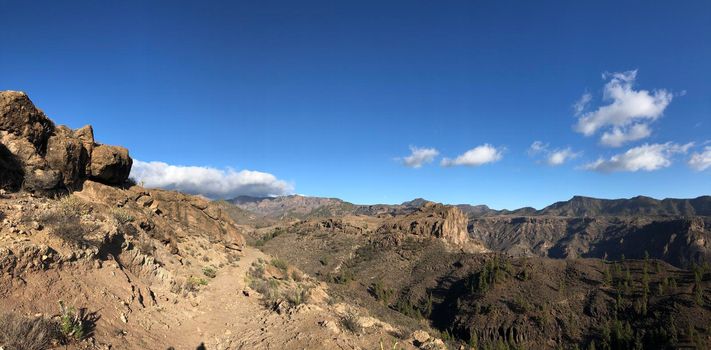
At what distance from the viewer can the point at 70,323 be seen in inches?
309

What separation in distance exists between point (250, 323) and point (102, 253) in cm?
544

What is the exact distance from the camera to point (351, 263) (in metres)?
87.1

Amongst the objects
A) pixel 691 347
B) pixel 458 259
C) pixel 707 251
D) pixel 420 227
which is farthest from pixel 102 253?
pixel 707 251

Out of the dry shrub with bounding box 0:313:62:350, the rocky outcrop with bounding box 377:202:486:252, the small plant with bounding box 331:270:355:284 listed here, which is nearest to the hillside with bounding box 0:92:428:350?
the dry shrub with bounding box 0:313:62:350

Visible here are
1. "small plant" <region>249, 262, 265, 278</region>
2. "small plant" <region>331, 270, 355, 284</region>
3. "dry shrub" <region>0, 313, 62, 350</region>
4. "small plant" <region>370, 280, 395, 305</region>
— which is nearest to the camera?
"dry shrub" <region>0, 313, 62, 350</region>

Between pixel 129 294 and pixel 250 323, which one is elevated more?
pixel 129 294

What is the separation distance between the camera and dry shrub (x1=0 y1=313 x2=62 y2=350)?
6.47 metres

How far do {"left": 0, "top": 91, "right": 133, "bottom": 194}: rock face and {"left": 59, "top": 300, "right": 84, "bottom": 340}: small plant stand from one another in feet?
29.7

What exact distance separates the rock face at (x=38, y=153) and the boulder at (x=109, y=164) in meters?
0.06

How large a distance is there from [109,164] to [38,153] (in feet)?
20.7

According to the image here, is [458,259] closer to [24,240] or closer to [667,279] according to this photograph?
[667,279]

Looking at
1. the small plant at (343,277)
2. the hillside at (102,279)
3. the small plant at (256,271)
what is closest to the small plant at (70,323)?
the hillside at (102,279)

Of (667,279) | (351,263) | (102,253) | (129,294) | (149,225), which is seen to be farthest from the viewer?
(351,263)

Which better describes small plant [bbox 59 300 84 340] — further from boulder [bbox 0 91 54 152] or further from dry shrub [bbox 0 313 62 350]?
boulder [bbox 0 91 54 152]
